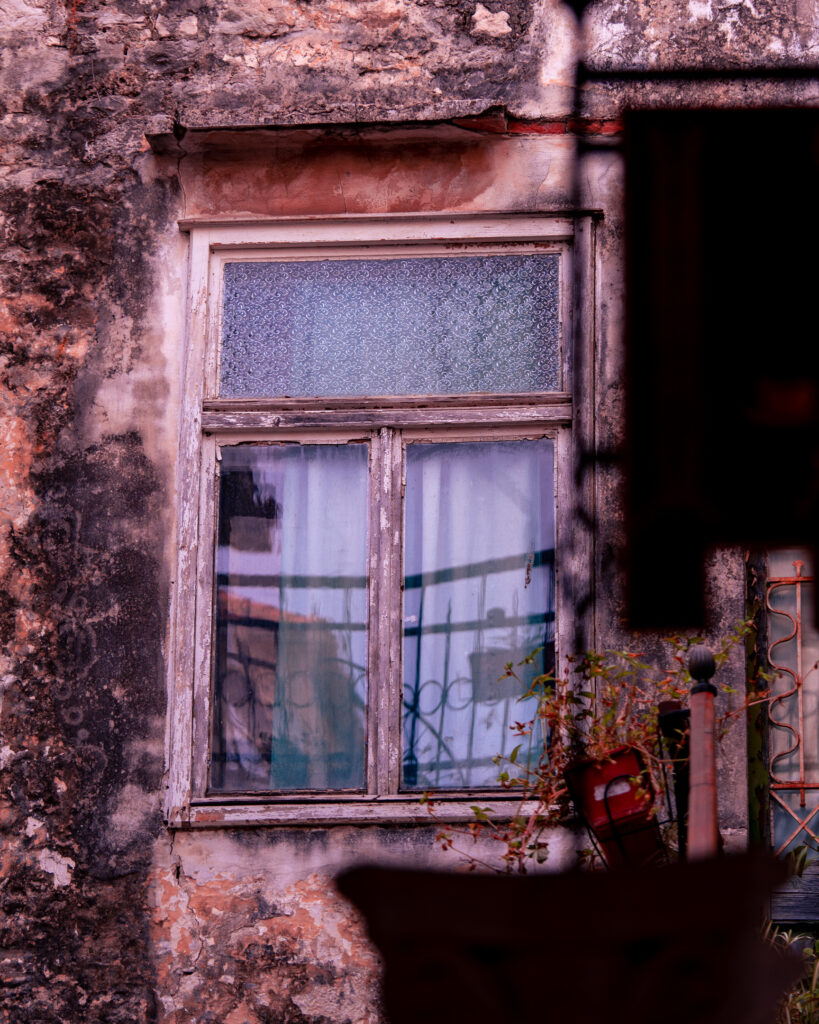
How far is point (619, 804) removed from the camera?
4.06m

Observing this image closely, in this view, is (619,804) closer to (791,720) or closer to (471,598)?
(471,598)

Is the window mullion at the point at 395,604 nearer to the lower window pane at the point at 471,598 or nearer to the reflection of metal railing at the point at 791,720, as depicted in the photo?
the lower window pane at the point at 471,598

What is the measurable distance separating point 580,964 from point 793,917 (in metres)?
2.31

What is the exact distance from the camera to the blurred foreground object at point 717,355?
2742mm

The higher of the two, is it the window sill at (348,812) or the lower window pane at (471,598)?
the lower window pane at (471,598)

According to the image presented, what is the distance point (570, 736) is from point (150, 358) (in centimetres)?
206

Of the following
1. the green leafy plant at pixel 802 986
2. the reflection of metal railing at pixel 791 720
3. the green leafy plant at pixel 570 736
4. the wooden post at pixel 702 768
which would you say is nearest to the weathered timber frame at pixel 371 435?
the green leafy plant at pixel 570 736

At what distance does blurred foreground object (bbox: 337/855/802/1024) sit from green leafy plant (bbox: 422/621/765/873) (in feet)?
4.33

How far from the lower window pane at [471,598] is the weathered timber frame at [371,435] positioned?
5 centimetres

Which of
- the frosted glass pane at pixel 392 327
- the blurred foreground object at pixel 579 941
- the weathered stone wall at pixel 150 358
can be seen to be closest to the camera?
the blurred foreground object at pixel 579 941

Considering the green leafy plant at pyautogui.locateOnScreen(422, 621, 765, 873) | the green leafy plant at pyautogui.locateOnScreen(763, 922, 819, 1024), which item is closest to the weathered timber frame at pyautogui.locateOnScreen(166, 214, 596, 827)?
the green leafy plant at pyautogui.locateOnScreen(422, 621, 765, 873)

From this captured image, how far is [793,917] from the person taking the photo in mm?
4750

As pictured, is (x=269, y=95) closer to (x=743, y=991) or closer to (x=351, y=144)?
(x=351, y=144)

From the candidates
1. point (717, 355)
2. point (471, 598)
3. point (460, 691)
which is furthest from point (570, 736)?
point (717, 355)
